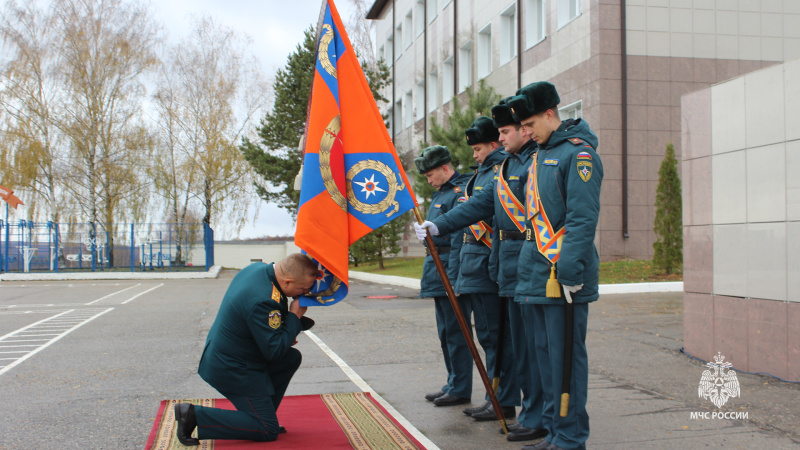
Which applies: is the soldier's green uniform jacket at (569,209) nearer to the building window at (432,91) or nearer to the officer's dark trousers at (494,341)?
the officer's dark trousers at (494,341)

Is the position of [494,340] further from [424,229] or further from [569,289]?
[569,289]

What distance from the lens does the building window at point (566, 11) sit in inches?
762

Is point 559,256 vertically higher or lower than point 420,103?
lower

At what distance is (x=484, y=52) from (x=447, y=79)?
4205mm

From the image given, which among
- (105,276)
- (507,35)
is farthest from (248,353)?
(105,276)

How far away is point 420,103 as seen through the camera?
3400cm

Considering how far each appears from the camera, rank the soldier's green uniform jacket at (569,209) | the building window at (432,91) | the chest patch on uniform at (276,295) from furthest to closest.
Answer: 1. the building window at (432,91)
2. the chest patch on uniform at (276,295)
3. the soldier's green uniform jacket at (569,209)

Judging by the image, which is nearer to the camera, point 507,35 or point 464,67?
point 507,35

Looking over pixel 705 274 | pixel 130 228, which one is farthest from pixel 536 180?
pixel 130 228

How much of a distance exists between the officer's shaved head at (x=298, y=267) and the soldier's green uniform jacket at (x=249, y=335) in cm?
13

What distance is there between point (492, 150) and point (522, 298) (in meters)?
1.52

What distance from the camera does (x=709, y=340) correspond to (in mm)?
6527

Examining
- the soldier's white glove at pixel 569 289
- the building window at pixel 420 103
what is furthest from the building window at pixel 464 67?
the soldier's white glove at pixel 569 289

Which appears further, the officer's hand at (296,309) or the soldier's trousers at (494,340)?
the soldier's trousers at (494,340)
